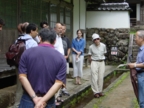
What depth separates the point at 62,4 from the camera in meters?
12.8

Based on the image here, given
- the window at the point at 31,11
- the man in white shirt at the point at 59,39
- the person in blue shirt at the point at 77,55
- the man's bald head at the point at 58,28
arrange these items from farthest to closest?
the window at the point at 31,11, the person in blue shirt at the point at 77,55, the man's bald head at the point at 58,28, the man in white shirt at the point at 59,39

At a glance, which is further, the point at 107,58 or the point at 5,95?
the point at 107,58

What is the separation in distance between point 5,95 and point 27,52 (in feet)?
8.21

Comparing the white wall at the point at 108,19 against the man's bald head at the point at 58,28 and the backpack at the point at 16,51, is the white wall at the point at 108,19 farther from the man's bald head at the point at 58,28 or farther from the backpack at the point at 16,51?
the backpack at the point at 16,51

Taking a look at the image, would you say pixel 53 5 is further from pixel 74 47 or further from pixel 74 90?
pixel 74 90

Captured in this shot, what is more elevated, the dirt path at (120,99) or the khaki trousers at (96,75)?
the khaki trousers at (96,75)

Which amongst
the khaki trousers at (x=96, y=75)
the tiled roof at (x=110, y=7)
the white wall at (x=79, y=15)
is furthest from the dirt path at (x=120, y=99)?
the tiled roof at (x=110, y=7)

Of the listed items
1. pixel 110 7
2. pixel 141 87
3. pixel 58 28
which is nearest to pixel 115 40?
pixel 110 7

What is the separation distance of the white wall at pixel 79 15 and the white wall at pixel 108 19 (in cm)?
52

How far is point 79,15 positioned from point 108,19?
5.71ft

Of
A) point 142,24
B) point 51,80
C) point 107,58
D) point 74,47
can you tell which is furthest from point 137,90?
point 142,24

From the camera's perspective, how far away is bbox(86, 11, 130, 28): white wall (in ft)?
51.0

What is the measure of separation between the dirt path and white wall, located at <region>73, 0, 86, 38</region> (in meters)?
6.18

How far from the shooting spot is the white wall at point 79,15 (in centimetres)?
1465
